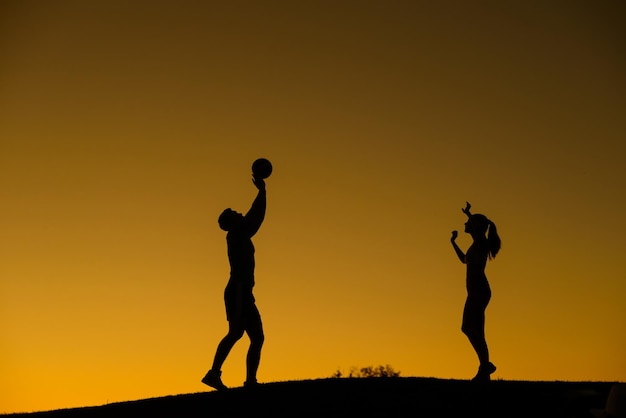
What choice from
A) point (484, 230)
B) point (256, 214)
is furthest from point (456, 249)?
point (256, 214)

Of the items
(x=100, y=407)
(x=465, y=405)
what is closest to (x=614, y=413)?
(x=465, y=405)

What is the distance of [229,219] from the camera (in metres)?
21.3

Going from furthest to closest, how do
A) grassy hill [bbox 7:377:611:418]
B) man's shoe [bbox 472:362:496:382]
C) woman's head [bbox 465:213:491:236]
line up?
woman's head [bbox 465:213:491:236] → man's shoe [bbox 472:362:496:382] → grassy hill [bbox 7:377:611:418]

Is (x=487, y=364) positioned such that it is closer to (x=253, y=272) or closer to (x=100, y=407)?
(x=253, y=272)

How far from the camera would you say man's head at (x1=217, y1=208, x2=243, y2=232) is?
21.2 m

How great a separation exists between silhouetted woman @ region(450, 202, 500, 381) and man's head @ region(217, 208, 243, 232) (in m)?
5.06

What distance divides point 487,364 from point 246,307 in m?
5.22

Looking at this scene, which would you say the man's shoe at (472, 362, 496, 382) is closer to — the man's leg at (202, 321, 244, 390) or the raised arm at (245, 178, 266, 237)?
the man's leg at (202, 321, 244, 390)

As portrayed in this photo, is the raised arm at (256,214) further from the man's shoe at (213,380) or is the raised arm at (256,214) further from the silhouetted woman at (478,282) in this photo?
the silhouetted woman at (478,282)

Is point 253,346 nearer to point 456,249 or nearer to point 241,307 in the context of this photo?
point 241,307

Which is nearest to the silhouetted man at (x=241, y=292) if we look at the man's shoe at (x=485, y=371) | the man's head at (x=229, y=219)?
the man's head at (x=229, y=219)

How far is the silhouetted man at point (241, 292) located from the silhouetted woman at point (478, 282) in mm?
4562

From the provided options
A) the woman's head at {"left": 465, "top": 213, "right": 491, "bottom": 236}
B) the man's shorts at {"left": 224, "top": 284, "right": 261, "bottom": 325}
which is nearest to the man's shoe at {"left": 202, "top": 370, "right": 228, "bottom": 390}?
the man's shorts at {"left": 224, "top": 284, "right": 261, "bottom": 325}

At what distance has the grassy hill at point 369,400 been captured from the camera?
18.1 m
